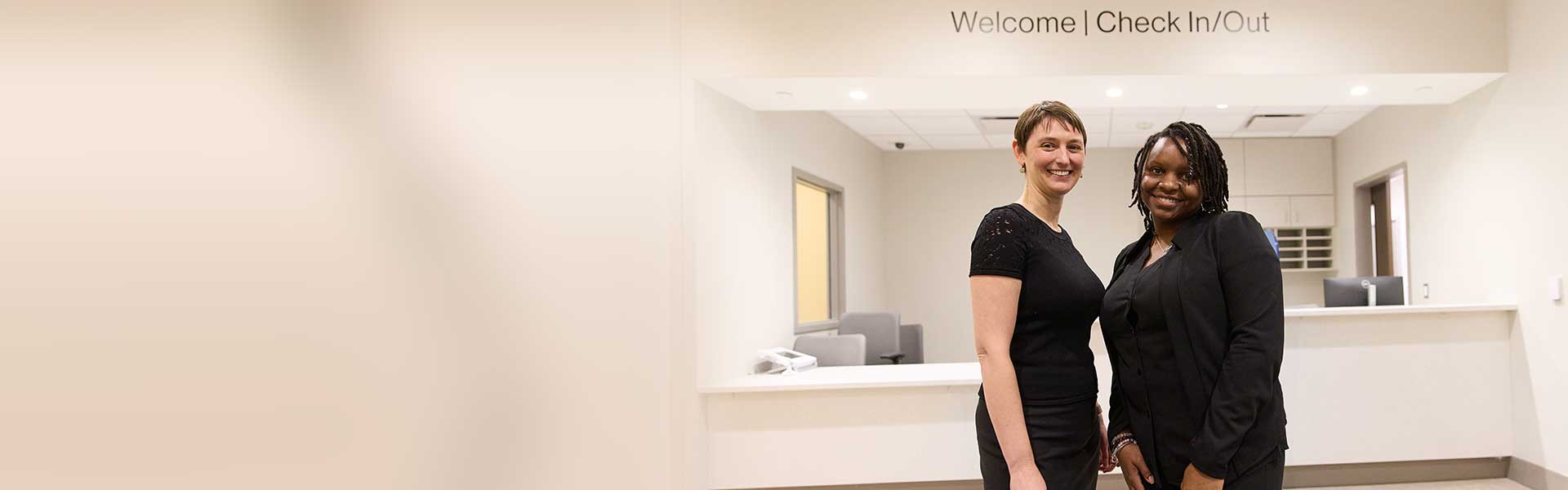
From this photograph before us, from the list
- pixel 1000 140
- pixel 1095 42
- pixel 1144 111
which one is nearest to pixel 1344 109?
pixel 1144 111

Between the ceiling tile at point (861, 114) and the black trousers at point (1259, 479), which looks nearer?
the black trousers at point (1259, 479)

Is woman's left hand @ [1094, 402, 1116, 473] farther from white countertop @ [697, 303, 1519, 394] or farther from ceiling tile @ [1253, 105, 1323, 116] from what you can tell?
ceiling tile @ [1253, 105, 1323, 116]

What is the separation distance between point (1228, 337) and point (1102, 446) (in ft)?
1.51

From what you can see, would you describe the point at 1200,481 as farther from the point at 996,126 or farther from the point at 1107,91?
the point at 996,126

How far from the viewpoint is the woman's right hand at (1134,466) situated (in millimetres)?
2043

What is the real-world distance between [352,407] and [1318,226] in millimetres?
9140

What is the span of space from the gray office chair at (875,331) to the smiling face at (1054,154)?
5285 millimetres

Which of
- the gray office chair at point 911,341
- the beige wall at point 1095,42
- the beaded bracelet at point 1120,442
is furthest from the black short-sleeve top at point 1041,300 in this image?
the gray office chair at point 911,341

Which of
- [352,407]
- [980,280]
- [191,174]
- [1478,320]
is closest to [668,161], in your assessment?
[352,407]

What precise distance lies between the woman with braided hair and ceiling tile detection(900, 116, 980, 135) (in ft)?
20.0

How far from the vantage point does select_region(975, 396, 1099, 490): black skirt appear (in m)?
2.03

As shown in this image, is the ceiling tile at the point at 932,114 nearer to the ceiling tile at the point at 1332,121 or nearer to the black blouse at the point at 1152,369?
the ceiling tile at the point at 1332,121

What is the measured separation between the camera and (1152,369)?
196cm

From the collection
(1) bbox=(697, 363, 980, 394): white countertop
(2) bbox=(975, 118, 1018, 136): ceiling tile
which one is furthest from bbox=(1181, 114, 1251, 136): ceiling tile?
(1) bbox=(697, 363, 980, 394): white countertop
